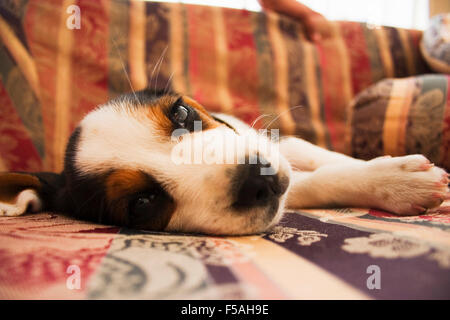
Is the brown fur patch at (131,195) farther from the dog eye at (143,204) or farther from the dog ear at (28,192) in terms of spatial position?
the dog ear at (28,192)

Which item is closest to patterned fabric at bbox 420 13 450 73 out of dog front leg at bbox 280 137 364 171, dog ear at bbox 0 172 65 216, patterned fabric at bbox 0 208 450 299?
dog front leg at bbox 280 137 364 171

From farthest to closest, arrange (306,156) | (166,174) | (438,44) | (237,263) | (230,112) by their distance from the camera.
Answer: (438,44), (230,112), (306,156), (166,174), (237,263)

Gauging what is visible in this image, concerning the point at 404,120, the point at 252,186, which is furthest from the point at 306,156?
the point at 252,186

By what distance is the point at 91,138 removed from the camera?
1.41 meters

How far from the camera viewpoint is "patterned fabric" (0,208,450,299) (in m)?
0.67

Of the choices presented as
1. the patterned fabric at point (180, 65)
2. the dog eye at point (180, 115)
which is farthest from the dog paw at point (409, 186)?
the patterned fabric at point (180, 65)

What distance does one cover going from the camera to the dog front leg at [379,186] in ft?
4.23

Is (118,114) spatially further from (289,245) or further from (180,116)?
(289,245)

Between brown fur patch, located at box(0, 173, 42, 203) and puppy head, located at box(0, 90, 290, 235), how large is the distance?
0.04 feet

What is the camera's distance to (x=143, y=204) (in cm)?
129

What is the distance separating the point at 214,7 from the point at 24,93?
1709mm

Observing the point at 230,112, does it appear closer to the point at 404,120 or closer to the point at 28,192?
the point at 404,120

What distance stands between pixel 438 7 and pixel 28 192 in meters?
6.09

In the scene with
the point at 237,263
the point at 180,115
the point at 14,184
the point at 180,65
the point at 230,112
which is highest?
the point at 180,65
